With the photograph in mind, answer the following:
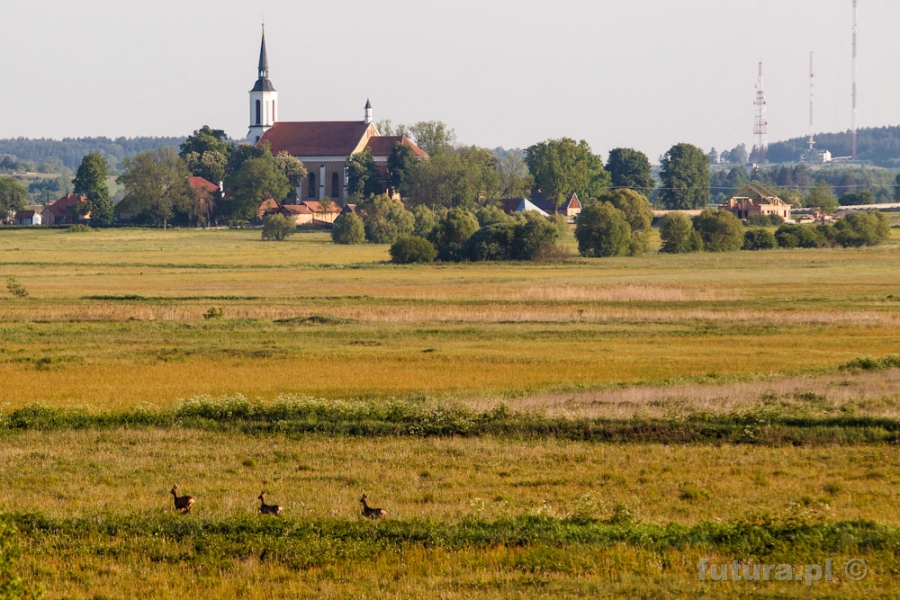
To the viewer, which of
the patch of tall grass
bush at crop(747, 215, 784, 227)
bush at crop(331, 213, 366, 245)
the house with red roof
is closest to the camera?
the patch of tall grass

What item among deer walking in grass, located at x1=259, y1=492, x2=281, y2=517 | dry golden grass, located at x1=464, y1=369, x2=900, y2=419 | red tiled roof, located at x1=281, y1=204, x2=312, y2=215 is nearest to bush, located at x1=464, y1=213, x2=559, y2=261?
dry golden grass, located at x1=464, y1=369, x2=900, y2=419

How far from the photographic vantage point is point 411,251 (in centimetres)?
9175

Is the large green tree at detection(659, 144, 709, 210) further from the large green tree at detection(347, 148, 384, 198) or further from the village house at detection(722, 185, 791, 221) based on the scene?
the large green tree at detection(347, 148, 384, 198)

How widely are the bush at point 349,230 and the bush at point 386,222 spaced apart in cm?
362

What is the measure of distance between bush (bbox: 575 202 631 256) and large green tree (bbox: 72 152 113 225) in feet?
256

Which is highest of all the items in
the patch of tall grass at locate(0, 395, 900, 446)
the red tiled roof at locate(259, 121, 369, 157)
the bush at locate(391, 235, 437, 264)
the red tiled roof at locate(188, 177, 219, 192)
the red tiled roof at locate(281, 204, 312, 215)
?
the red tiled roof at locate(259, 121, 369, 157)

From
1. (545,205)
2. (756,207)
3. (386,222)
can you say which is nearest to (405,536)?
(386,222)

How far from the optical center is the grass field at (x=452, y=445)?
14688 mm

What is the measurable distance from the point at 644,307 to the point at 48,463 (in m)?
34.4

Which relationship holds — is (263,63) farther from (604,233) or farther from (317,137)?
(604,233)

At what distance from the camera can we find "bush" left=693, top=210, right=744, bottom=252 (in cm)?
10631

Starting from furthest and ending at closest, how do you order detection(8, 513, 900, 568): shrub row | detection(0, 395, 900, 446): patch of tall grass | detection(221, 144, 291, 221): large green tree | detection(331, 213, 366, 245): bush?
detection(221, 144, 291, 221): large green tree, detection(331, 213, 366, 245): bush, detection(0, 395, 900, 446): patch of tall grass, detection(8, 513, 900, 568): shrub row

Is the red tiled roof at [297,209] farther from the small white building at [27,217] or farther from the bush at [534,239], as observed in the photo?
the bush at [534,239]

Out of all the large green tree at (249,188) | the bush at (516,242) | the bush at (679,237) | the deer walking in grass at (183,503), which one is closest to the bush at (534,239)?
the bush at (516,242)
